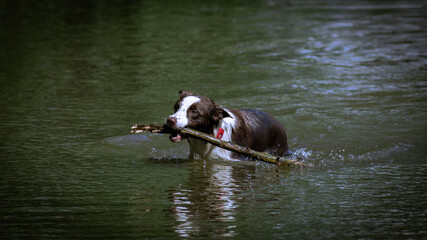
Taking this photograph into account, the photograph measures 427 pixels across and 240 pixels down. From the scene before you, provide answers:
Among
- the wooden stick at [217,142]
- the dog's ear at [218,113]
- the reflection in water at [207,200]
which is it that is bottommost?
the reflection in water at [207,200]

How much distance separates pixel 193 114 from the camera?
27.9 ft

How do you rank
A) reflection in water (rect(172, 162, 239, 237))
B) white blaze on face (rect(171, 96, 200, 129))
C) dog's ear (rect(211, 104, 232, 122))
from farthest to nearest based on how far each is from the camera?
dog's ear (rect(211, 104, 232, 122)) → white blaze on face (rect(171, 96, 200, 129)) → reflection in water (rect(172, 162, 239, 237))

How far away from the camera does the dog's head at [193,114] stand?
841 cm

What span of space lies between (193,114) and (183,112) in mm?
132

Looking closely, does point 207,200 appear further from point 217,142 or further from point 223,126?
point 223,126

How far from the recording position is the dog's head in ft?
27.6

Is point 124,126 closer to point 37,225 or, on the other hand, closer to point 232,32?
point 37,225

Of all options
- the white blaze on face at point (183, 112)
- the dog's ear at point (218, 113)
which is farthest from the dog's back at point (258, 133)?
the white blaze on face at point (183, 112)

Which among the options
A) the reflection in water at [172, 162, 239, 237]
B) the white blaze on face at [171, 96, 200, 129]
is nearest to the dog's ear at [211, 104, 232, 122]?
the white blaze on face at [171, 96, 200, 129]

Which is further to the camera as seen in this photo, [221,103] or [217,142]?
[221,103]

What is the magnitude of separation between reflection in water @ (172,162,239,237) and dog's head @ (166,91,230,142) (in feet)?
1.85

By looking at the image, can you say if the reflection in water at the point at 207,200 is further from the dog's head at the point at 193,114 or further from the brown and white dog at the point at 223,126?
the dog's head at the point at 193,114

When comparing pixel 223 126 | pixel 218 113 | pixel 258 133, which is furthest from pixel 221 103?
pixel 218 113

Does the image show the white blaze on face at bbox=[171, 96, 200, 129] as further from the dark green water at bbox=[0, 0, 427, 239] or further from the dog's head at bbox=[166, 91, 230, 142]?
the dark green water at bbox=[0, 0, 427, 239]
